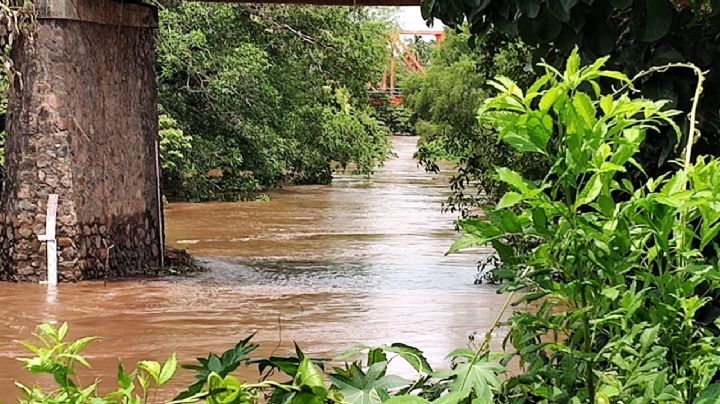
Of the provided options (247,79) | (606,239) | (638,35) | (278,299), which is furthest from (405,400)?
(247,79)

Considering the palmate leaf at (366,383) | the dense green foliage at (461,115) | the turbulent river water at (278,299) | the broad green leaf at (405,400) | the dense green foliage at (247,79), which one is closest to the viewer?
the broad green leaf at (405,400)

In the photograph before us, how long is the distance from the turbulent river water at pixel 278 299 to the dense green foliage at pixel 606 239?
3.92 m

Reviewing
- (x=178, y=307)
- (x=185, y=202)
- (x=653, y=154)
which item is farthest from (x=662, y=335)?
(x=185, y=202)

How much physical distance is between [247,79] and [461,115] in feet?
17.0

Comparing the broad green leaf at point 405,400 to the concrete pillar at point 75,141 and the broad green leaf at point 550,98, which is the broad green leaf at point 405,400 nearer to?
the broad green leaf at point 550,98

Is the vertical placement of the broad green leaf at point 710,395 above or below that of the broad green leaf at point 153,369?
below

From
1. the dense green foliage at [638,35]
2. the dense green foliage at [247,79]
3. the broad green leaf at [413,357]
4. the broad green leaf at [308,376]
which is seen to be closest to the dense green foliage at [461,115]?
the dense green foliage at [247,79]

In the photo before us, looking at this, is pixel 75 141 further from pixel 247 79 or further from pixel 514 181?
pixel 514 181

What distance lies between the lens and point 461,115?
24.1 meters

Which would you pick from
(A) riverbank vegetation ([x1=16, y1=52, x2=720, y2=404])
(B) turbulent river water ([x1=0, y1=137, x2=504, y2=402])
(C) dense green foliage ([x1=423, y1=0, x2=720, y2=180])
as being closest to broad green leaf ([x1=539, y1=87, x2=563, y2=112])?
(A) riverbank vegetation ([x1=16, y1=52, x2=720, y2=404])

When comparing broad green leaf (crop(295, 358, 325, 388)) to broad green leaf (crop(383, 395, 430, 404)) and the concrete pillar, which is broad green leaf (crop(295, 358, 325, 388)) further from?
the concrete pillar

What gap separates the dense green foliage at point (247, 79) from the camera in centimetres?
2073

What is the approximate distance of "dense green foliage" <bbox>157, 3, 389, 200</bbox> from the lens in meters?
20.7

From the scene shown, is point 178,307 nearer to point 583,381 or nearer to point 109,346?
point 109,346
